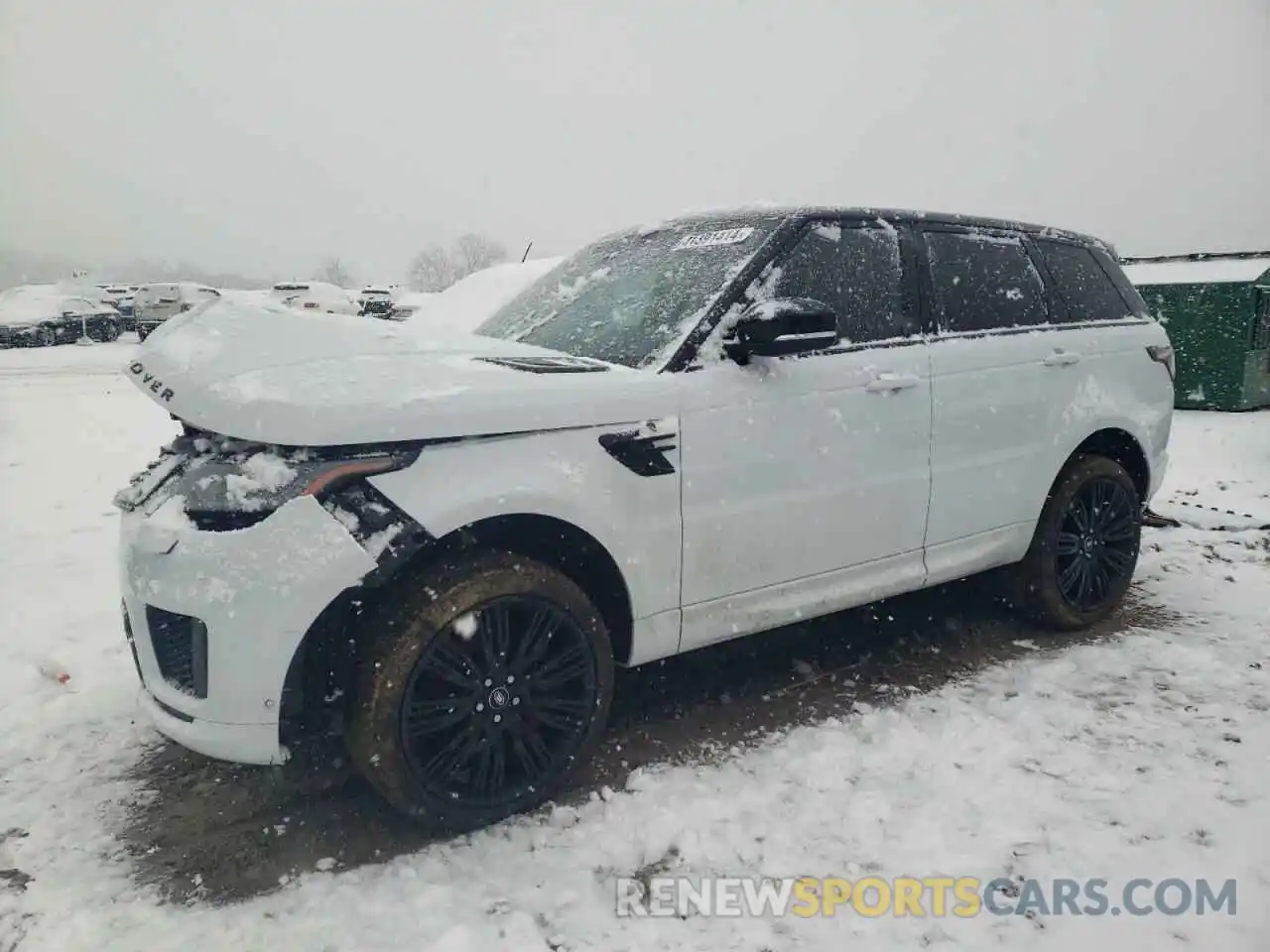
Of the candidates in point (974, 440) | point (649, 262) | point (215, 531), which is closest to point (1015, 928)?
point (974, 440)

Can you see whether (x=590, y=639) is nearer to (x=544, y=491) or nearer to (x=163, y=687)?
(x=544, y=491)

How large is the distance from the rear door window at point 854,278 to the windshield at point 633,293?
170 millimetres

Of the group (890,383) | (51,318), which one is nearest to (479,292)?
(890,383)

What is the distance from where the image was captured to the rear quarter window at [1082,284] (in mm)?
4086

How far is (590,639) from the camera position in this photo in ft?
8.62

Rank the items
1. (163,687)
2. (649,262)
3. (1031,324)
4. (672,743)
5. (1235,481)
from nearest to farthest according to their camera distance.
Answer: (163,687)
(672,743)
(649,262)
(1031,324)
(1235,481)

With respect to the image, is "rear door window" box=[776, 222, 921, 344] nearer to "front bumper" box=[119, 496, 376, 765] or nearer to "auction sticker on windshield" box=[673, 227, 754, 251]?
"auction sticker on windshield" box=[673, 227, 754, 251]

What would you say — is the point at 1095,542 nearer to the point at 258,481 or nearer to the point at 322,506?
the point at 322,506

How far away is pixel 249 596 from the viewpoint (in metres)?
2.17

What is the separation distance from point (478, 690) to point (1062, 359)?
2.92m

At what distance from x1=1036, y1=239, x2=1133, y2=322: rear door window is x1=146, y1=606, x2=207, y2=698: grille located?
3.74 meters

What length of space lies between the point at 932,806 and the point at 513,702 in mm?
1293

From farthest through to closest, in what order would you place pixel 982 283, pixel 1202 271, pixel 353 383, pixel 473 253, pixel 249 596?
pixel 473 253 < pixel 1202 271 < pixel 982 283 < pixel 353 383 < pixel 249 596

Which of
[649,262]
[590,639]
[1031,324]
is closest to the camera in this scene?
[590,639]
